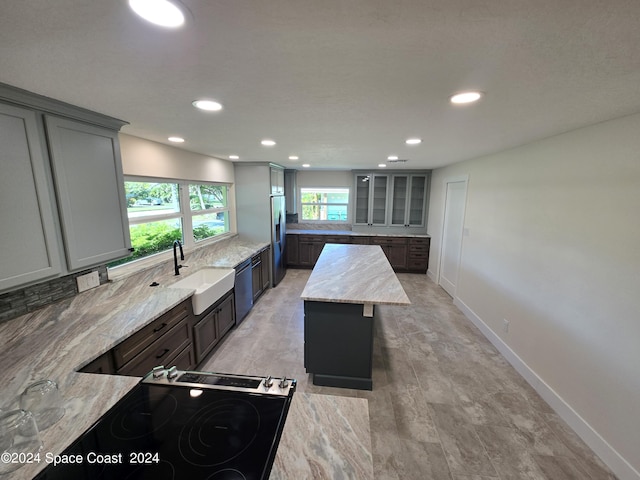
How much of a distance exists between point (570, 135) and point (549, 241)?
0.88 meters

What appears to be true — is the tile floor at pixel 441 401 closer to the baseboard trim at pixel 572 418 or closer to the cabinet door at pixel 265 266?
the baseboard trim at pixel 572 418

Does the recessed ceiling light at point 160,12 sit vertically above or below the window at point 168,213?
above

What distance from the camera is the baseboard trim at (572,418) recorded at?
5.25 feet

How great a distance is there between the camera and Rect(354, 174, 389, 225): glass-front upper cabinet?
19.3ft

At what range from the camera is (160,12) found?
27.9 inches

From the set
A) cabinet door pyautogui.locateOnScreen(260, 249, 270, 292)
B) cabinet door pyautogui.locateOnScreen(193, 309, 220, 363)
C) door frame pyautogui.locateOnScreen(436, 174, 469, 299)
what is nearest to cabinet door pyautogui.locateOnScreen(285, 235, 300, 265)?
cabinet door pyautogui.locateOnScreen(260, 249, 270, 292)

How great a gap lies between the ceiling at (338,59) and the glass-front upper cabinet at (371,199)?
417cm

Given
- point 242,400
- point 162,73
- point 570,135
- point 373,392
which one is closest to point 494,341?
point 373,392

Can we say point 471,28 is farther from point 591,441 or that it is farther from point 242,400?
point 591,441

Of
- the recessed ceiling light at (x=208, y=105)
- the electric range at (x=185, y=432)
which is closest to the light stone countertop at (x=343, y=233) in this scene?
the recessed ceiling light at (x=208, y=105)

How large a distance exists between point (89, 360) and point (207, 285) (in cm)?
154

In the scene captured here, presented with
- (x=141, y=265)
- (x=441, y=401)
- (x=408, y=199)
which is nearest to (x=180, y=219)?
(x=141, y=265)

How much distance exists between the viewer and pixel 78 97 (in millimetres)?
1406

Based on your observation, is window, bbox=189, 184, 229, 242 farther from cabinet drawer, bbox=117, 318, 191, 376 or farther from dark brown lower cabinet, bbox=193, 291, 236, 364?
cabinet drawer, bbox=117, 318, 191, 376
